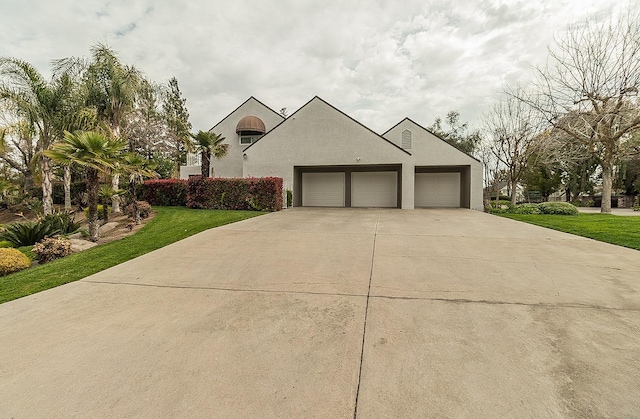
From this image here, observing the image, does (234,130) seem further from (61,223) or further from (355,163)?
(61,223)

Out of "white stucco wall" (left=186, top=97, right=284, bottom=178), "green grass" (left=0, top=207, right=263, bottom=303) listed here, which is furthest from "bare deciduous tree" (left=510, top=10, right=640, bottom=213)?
"green grass" (left=0, top=207, right=263, bottom=303)

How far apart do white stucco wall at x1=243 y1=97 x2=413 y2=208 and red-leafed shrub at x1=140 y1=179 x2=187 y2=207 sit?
4.13m

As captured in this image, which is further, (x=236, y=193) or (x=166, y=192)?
(x=166, y=192)

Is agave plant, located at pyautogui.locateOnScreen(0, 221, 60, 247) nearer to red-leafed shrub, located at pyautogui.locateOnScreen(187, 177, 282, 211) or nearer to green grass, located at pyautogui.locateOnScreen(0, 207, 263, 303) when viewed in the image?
green grass, located at pyautogui.locateOnScreen(0, 207, 263, 303)

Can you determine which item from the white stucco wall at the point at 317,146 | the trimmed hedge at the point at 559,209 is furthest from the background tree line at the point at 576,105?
the white stucco wall at the point at 317,146

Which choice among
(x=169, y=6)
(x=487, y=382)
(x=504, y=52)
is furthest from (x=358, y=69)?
(x=487, y=382)

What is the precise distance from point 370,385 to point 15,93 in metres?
15.8

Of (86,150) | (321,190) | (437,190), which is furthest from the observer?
(437,190)

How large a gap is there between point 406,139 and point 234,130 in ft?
45.3

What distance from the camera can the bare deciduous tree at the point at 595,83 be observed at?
1346 cm

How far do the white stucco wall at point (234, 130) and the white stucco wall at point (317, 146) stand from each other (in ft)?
16.6

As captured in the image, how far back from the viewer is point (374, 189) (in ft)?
64.3

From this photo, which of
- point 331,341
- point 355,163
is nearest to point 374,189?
point 355,163

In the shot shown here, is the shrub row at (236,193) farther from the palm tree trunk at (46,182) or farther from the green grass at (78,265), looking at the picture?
the green grass at (78,265)
